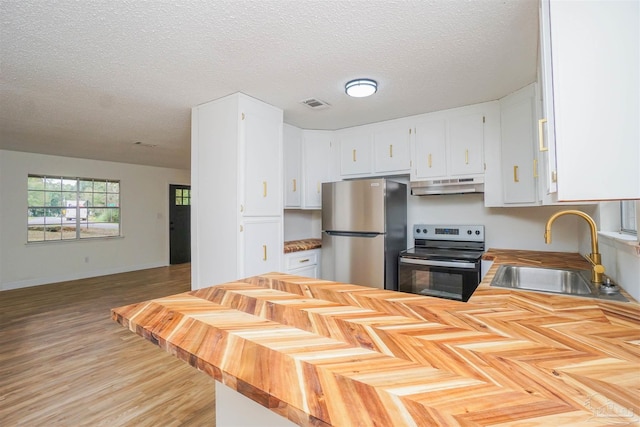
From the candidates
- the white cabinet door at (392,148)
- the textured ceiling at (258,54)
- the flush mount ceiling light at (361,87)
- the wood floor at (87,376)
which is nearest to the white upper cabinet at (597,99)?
the textured ceiling at (258,54)

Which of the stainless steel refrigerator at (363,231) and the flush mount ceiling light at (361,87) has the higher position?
the flush mount ceiling light at (361,87)

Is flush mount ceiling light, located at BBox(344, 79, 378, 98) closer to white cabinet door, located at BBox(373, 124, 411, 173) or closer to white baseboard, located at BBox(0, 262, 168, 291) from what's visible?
white cabinet door, located at BBox(373, 124, 411, 173)

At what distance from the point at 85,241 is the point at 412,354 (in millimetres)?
6680

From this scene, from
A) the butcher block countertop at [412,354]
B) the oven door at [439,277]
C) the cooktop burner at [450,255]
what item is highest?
the butcher block countertop at [412,354]

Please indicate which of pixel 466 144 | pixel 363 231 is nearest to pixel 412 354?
pixel 363 231

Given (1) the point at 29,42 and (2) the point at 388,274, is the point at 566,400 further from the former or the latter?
(1) the point at 29,42

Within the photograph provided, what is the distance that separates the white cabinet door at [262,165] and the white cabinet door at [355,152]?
2.93ft

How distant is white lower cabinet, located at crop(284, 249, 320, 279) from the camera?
2998 millimetres

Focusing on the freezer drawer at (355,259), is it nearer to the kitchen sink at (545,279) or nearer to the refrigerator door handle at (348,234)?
the refrigerator door handle at (348,234)

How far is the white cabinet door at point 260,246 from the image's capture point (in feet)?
8.24

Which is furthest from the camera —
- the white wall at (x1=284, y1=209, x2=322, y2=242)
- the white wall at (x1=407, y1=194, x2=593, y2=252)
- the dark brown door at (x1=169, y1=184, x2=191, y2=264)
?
the dark brown door at (x1=169, y1=184, x2=191, y2=264)

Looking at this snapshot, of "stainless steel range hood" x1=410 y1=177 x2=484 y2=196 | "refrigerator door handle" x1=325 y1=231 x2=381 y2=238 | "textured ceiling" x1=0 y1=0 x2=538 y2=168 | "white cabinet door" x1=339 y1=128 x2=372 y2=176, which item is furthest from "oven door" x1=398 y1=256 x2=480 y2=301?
"textured ceiling" x1=0 y1=0 x2=538 y2=168

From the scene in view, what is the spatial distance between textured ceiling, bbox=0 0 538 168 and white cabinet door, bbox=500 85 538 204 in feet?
0.42

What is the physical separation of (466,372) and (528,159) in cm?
237
